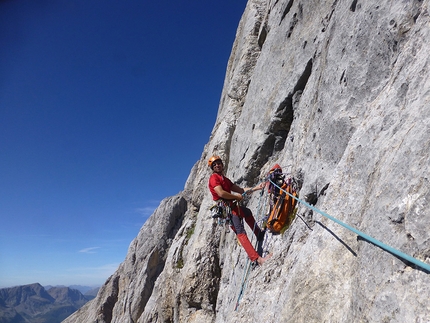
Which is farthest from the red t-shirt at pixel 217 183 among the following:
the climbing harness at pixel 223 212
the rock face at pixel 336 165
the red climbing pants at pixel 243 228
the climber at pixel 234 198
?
the rock face at pixel 336 165

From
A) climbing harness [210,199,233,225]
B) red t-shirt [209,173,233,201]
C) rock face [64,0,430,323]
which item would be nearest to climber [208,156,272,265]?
red t-shirt [209,173,233,201]

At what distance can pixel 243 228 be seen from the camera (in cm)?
741

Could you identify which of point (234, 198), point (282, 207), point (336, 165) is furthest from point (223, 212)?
point (336, 165)

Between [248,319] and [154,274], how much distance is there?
16363mm

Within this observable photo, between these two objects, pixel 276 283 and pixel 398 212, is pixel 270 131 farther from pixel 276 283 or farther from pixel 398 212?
pixel 398 212

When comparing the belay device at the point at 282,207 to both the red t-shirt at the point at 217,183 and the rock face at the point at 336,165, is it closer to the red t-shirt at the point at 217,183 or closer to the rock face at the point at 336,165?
the rock face at the point at 336,165

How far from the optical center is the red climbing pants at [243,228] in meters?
6.87

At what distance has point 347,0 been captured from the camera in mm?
5949

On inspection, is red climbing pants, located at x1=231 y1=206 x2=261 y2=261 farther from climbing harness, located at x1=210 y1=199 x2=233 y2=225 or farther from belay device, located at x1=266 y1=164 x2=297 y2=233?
belay device, located at x1=266 y1=164 x2=297 y2=233

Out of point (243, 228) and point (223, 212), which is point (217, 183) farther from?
point (243, 228)

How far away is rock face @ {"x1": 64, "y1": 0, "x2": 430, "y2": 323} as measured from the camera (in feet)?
8.57

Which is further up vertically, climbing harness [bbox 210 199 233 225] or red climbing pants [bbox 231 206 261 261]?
climbing harness [bbox 210 199 233 225]

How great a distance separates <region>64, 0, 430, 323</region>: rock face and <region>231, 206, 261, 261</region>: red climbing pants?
1.37 ft

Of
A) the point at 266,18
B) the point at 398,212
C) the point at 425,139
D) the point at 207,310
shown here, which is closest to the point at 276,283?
the point at 398,212
